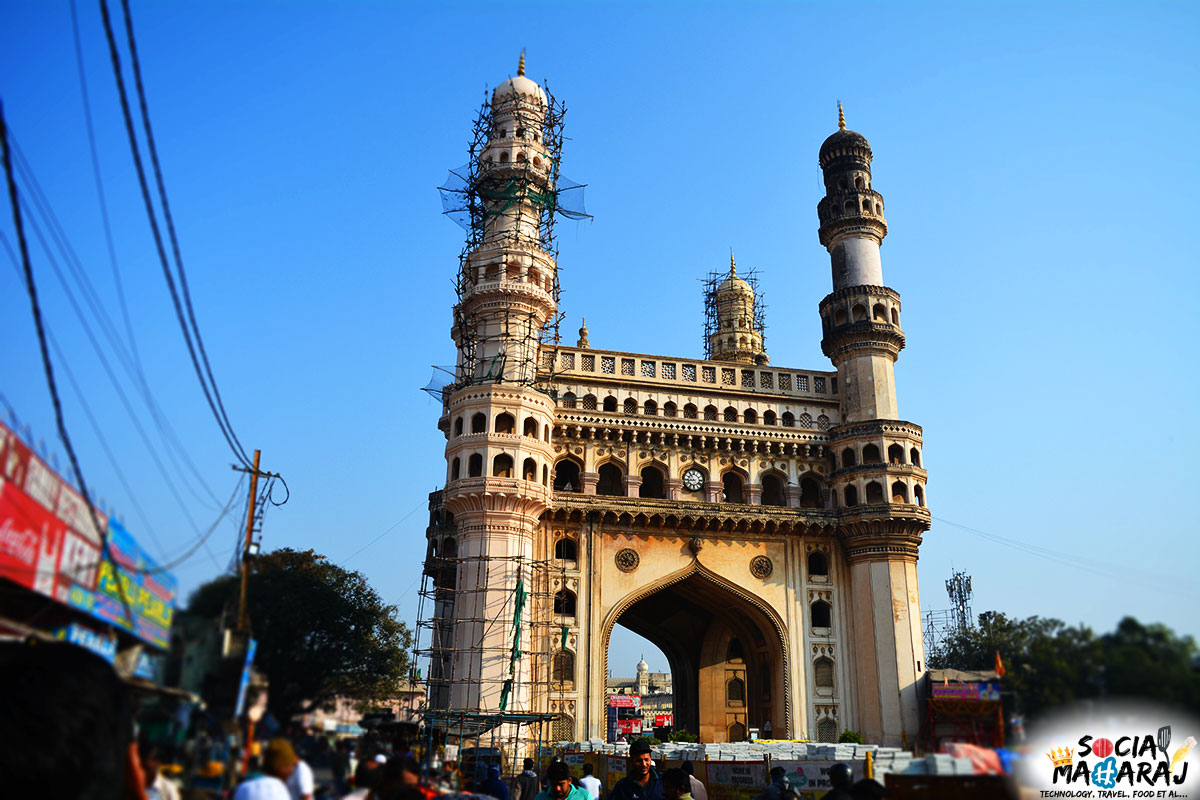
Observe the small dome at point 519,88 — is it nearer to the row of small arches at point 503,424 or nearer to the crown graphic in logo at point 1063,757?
the row of small arches at point 503,424

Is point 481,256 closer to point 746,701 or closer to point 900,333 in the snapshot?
point 900,333

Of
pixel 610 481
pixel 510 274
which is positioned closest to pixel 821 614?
pixel 610 481

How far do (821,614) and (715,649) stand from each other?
7.19 metres

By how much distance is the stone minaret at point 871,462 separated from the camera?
35656 mm

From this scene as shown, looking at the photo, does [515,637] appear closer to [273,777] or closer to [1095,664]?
[273,777]

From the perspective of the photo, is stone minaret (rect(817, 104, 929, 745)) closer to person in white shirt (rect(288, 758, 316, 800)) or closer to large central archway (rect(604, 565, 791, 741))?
large central archway (rect(604, 565, 791, 741))

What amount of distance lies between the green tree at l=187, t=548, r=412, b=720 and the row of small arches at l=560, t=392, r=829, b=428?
3150 centimetres

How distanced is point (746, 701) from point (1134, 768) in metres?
41.1

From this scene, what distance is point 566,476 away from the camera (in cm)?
3997

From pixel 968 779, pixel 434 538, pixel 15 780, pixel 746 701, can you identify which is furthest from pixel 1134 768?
pixel 746 701

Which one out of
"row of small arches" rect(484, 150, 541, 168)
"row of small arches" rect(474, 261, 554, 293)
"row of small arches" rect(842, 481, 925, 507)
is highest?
"row of small arches" rect(484, 150, 541, 168)

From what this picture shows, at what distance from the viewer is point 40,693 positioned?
155 inches

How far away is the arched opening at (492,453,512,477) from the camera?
114 ft

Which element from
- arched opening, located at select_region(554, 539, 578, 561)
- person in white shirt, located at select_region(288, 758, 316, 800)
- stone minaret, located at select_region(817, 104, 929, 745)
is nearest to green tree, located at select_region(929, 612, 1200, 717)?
person in white shirt, located at select_region(288, 758, 316, 800)
